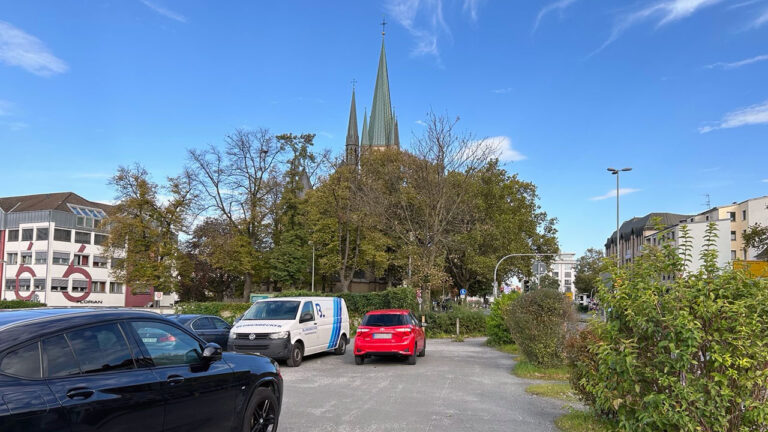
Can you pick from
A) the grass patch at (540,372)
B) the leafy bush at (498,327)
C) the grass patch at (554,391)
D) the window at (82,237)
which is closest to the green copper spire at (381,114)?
the window at (82,237)

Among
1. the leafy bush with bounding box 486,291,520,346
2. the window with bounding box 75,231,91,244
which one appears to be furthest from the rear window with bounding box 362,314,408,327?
the window with bounding box 75,231,91,244

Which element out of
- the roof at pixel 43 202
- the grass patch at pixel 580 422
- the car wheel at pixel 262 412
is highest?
the roof at pixel 43 202

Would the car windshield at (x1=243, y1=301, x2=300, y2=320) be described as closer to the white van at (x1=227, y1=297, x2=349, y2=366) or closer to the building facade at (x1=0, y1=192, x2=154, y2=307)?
the white van at (x1=227, y1=297, x2=349, y2=366)

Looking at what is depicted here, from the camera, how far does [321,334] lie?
17.7m

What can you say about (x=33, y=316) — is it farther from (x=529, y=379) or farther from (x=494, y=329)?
(x=494, y=329)

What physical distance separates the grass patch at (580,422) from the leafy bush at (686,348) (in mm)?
1562

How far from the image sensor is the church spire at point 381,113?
87631 millimetres

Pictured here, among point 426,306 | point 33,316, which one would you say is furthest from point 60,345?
point 426,306

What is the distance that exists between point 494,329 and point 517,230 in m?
30.0

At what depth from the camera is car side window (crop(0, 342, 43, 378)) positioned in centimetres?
357

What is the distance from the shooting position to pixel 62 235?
78.9 meters

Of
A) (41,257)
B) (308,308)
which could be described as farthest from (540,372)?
(41,257)

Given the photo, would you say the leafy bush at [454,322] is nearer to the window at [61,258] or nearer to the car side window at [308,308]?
the car side window at [308,308]

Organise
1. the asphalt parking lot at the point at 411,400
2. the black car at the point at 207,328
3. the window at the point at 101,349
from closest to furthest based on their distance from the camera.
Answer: the window at the point at 101,349, the asphalt parking lot at the point at 411,400, the black car at the point at 207,328
